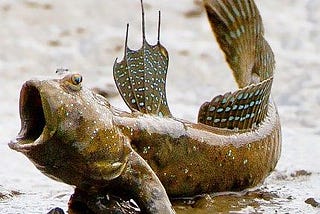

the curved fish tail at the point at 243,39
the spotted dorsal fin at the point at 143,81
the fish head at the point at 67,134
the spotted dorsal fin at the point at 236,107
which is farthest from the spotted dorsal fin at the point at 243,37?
the fish head at the point at 67,134

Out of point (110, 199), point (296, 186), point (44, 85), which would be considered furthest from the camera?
point (296, 186)

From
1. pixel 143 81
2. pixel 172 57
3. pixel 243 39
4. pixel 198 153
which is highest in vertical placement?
pixel 243 39

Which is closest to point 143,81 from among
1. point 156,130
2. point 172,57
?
point 156,130

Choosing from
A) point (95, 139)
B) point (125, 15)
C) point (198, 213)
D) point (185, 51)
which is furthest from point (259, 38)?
point (125, 15)

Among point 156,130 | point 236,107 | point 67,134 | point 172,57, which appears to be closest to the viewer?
point 67,134

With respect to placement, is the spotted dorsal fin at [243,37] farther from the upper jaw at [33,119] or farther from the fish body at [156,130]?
the upper jaw at [33,119]

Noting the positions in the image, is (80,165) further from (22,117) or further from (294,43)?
(294,43)

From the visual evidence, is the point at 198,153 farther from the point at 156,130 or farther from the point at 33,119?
the point at 33,119

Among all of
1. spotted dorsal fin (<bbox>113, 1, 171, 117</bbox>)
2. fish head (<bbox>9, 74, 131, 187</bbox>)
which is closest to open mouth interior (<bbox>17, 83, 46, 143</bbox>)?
fish head (<bbox>9, 74, 131, 187</bbox>)
